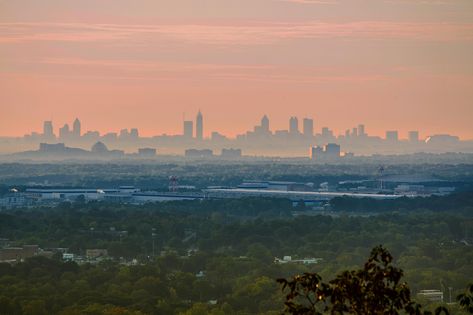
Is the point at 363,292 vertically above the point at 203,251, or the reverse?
the point at 363,292

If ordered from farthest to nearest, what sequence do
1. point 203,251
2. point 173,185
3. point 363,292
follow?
1. point 173,185
2. point 203,251
3. point 363,292

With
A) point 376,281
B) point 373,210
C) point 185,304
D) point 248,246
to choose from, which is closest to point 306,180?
point 373,210

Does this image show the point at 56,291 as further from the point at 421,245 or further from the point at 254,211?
the point at 254,211

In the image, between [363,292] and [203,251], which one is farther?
[203,251]

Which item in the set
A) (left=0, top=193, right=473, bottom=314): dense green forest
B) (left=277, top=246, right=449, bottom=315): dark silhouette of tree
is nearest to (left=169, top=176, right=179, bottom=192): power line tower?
(left=0, top=193, right=473, bottom=314): dense green forest

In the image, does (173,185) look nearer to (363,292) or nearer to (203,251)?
(203,251)

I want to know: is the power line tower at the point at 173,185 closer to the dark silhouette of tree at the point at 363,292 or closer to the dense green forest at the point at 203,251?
the dense green forest at the point at 203,251

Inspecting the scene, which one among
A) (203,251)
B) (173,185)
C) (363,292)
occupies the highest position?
(363,292)

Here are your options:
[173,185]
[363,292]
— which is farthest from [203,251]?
[173,185]
